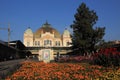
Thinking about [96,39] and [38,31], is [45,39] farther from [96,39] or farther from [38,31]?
[96,39]

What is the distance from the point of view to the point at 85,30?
2172 inches

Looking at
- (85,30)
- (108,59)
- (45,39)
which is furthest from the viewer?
(45,39)

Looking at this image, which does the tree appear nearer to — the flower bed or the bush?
the bush

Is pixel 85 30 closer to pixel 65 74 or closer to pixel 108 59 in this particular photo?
pixel 108 59

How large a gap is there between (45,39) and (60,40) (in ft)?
44.8

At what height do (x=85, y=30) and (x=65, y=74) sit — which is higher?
(x=85, y=30)

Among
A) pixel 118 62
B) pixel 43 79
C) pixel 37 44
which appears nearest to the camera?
pixel 43 79

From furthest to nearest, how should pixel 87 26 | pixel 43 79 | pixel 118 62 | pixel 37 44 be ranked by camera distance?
pixel 37 44
pixel 87 26
pixel 118 62
pixel 43 79

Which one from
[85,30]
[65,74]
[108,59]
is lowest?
[65,74]

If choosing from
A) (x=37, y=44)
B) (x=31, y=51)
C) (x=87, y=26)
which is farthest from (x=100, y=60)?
(x=37, y=44)

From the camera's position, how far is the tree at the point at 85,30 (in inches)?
2178

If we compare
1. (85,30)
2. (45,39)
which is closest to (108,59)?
(85,30)

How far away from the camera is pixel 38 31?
19675 cm

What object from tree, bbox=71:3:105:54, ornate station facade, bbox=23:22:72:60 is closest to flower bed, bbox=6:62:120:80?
tree, bbox=71:3:105:54
